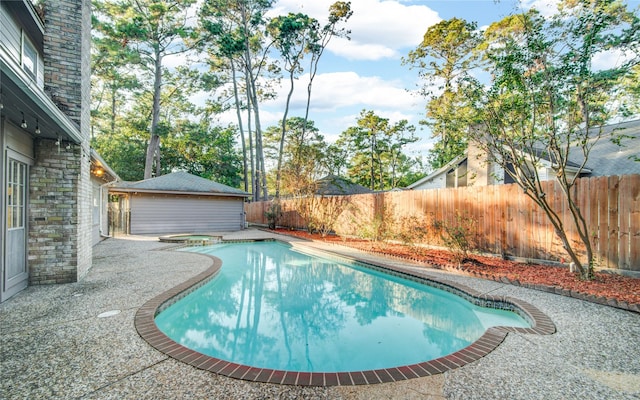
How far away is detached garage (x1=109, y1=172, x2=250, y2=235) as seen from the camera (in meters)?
15.1

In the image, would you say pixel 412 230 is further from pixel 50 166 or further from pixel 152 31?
pixel 152 31

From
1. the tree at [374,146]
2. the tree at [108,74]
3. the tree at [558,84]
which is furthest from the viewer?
the tree at [374,146]

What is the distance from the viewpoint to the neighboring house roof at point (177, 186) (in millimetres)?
14945

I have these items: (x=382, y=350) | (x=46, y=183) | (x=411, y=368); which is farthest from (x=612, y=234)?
(x=46, y=183)

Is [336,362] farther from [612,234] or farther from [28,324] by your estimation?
[612,234]

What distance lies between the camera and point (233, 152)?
96.7 ft

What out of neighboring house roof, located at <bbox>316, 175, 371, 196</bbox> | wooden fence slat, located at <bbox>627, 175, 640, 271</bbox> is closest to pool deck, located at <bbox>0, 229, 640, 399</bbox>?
wooden fence slat, located at <bbox>627, 175, 640, 271</bbox>

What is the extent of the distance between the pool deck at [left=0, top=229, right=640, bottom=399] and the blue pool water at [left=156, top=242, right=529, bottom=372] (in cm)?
75

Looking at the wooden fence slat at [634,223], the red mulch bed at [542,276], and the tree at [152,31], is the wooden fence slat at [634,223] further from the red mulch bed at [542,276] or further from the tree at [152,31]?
the tree at [152,31]

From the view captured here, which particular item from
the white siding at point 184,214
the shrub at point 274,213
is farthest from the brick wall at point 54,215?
the shrub at point 274,213

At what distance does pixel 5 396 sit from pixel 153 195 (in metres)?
14.7

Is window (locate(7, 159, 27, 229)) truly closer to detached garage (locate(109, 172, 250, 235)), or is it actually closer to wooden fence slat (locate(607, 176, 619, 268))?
wooden fence slat (locate(607, 176, 619, 268))

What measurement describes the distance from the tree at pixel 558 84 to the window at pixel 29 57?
921cm

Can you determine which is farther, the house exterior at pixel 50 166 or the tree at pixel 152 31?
the tree at pixel 152 31
